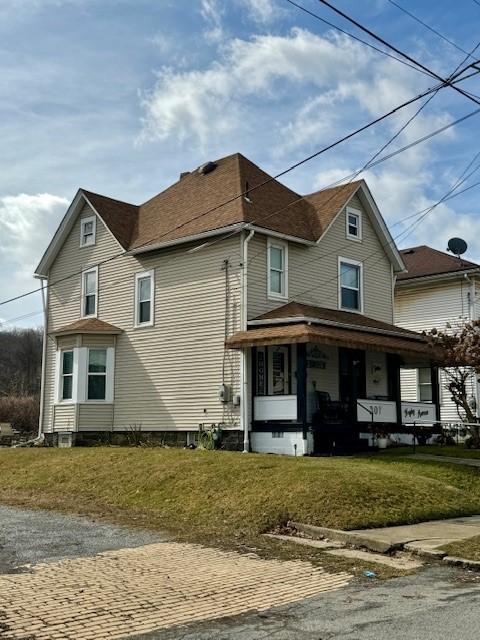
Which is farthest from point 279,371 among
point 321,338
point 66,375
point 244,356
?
point 66,375

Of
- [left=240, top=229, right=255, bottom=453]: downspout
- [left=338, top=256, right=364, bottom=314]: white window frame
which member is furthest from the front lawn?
[left=338, top=256, right=364, bottom=314]: white window frame

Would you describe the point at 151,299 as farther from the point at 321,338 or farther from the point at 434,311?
the point at 434,311

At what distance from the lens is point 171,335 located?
23.5 metres

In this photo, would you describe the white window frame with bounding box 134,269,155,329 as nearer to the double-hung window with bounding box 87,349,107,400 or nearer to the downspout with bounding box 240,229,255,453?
the double-hung window with bounding box 87,349,107,400

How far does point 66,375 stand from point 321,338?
34.5 feet

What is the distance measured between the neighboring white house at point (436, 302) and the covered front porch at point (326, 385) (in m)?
5.18

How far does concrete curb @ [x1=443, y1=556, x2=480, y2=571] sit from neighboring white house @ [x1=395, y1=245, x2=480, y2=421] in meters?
20.2

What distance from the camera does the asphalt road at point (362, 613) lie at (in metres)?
6.07

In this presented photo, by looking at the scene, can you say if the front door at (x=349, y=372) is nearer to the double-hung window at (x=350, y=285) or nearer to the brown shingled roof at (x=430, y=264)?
the double-hung window at (x=350, y=285)

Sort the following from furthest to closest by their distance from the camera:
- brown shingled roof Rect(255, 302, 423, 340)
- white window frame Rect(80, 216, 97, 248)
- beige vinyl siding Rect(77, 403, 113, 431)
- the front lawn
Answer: white window frame Rect(80, 216, 97, 248), beige vinyl siding Rect(77, 403, 113, 431), brown shingled roof Rect(255, 302, 423, 340), the front lawn

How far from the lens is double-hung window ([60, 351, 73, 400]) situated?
83.4ft

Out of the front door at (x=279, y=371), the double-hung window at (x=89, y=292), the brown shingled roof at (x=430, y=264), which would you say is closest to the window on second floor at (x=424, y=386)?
the brown shingled roof at (x=430, y=264)

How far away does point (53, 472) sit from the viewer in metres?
18.1

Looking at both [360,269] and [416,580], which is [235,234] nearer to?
[360,269]
